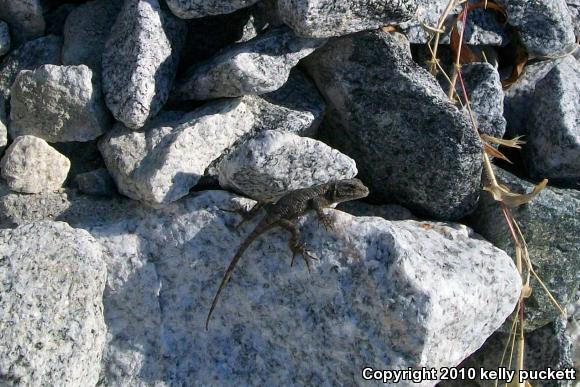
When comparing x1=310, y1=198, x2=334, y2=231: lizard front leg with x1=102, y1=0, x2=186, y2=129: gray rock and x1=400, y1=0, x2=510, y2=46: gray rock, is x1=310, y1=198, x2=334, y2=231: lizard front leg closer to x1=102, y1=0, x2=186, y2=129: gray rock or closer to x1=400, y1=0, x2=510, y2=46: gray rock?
x1=102, y1=0, x2=186, y2=129: gray rock

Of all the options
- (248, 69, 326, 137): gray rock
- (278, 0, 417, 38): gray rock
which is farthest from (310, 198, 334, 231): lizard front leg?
(278, 0, 417, 38): gray rock

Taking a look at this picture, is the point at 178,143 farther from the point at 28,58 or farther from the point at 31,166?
the point at 28,58

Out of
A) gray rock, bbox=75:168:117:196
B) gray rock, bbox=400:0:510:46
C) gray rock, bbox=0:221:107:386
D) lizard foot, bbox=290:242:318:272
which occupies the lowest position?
gray rock, bbox=0:221:107:386

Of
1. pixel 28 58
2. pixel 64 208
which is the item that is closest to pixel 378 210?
pixel 64 208

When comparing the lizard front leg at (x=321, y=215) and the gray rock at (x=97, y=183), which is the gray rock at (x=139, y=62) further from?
the lizard front leg at (x=321, y=215)

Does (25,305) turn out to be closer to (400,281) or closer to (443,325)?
(400,281)
